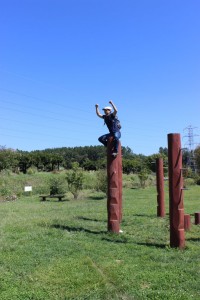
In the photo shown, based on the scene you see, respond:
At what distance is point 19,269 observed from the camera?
6.16 meters

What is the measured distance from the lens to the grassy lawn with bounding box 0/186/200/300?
525 centimetres

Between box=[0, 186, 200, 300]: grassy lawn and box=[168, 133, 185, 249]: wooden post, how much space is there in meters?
0.25

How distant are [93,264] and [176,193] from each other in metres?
2.44

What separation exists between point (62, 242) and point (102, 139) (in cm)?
301

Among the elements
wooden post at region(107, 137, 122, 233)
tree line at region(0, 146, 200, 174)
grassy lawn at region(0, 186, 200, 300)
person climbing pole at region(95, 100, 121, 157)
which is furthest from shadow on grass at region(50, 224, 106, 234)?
tree line at region(0, 146, 200, 174)

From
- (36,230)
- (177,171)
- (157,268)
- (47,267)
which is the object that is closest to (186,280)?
(157,268)

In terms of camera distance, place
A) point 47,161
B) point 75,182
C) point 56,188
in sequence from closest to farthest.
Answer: point 75,182 → point 56,188 → point 47,161

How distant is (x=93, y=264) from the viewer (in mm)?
6535

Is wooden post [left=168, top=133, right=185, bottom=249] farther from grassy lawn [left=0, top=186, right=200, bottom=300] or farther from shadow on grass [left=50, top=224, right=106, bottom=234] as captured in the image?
shadow on grass [left=50, top=224, right=106, bottom=234]

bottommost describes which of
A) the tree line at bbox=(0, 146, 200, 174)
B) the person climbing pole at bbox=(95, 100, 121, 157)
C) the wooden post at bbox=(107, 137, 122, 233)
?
the wooden post at bbox=(107, 137, 122, 233)

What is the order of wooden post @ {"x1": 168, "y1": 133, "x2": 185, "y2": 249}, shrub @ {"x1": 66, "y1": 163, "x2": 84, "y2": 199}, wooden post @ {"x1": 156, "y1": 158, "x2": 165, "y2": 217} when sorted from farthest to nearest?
shrub @ {"x1": 66, "y1": 163, "x2": 84, "y2": 199} < wooden post @ {"x1": 156, "y1": 158, "x2": 165, "y2": 217} < wooden post @ {"x1": 168, "y1": 133, "x2": 185, "y2": 249}

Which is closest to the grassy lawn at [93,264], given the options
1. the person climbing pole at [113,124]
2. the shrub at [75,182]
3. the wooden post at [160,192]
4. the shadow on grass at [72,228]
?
the shadow on grass at [72,228]

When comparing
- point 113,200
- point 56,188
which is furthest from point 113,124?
point 56,188

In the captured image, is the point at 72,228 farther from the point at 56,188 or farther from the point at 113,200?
the point at 56,188
